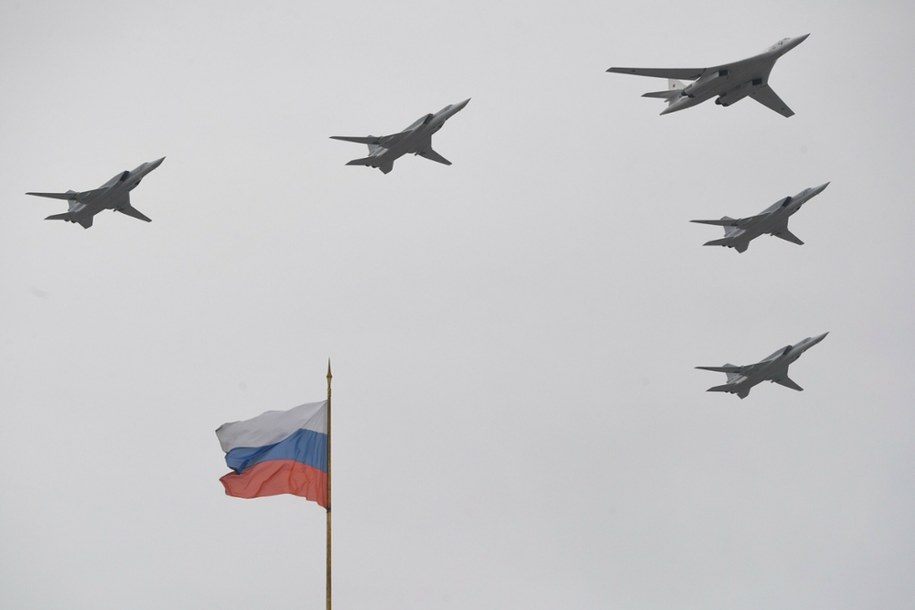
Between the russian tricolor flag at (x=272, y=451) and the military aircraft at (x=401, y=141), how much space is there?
3407cm

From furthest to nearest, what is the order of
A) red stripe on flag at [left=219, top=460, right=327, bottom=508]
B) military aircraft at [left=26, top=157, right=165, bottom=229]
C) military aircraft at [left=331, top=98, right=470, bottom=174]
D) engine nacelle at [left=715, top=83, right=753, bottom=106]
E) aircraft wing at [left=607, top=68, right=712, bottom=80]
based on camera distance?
military aircraft at [left=26, top=157, right=165, bottom=229] < military aircraft at [left=331, top=98, right=470, bottom=174] < engine nacelle at [left=715, top=83, right=753, bottom=106] < aircraft wing at [left=607, top=68, right=712, bottom=80] < red stripe on flag at [left=219, top=460, right=327, bottom=508]

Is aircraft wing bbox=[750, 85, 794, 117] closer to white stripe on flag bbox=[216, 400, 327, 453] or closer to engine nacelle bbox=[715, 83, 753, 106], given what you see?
engine nacelle bbox=[715, 83, 753, 106]

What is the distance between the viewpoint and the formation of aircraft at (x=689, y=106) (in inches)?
2997

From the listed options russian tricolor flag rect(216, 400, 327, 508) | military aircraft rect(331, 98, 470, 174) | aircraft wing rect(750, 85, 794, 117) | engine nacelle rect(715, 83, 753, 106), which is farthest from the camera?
military aircraft rect(331, 98, 470, 174)

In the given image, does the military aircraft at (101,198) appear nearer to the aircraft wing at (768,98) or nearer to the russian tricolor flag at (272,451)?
the russian tricolor flag at (272,451)

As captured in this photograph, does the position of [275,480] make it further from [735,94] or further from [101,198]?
[735,94]

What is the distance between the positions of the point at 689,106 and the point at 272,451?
41569 millimetres

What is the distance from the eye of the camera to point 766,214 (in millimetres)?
87375

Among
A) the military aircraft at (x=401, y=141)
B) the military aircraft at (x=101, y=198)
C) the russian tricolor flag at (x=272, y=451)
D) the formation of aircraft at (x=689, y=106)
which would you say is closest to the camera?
the russian tricolor flag at (x=272, y=451)

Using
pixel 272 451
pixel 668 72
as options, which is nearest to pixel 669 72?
pixel 668 72

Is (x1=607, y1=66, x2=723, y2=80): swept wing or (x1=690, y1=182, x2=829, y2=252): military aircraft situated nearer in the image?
(x1=607, y1=66, x2=723, y2=80): swept wing

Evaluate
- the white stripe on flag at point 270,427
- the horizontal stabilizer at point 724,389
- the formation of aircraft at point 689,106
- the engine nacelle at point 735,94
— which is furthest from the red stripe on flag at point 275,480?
the horizontal stabilizer at point 724,389

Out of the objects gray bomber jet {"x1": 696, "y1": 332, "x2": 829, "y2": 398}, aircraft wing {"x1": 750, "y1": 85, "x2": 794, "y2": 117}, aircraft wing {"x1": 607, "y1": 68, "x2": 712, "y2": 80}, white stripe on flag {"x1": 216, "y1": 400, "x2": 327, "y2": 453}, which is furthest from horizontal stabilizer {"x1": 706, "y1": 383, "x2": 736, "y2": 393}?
white stripe on flag {"x1": 216, "y1": 400, "x2": 327, "y2": 453}

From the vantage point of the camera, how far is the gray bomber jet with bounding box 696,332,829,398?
89938mm
